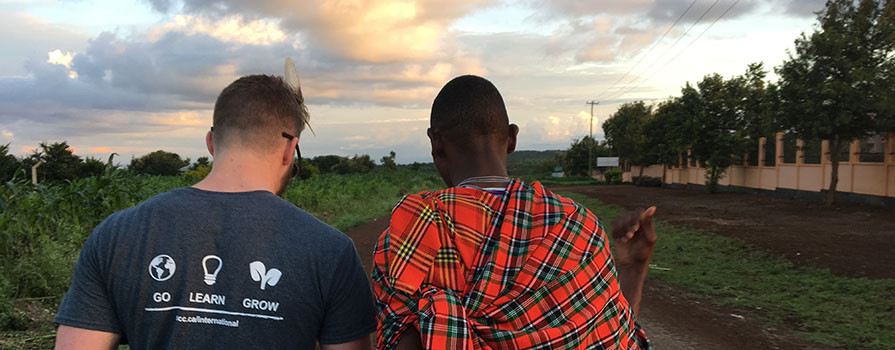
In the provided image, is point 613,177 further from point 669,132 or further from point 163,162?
point 163,162

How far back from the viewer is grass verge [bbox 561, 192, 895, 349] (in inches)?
260

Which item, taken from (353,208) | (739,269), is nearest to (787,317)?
(739,269)

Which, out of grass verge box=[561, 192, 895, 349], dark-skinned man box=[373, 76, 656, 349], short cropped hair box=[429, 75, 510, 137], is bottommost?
grass verge box=[561, 192, 895, 349]

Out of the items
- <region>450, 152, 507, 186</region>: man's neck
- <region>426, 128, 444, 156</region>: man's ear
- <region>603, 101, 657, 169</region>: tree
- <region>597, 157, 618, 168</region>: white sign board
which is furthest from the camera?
<region>597, 157, 618, 168</region>: white sign board

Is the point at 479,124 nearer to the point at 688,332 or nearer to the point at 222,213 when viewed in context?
the point at 222,213

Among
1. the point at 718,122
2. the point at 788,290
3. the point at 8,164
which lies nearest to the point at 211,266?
the point at 788,290

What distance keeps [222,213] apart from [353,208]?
68.5ft

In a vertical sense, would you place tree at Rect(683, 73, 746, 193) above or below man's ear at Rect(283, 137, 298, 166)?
above

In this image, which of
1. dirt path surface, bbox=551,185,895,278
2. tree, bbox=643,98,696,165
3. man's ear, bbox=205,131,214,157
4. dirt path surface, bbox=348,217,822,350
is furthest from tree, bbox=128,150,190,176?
man's ear, bbox=205,131,214,157

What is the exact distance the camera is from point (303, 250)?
1.67 metres

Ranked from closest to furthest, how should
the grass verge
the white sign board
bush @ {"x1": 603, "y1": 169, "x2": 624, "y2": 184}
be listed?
the grass verge → bush @ {"x1": 603, "y1": 169, "x2": 624, "y2": 184} → the white sign board

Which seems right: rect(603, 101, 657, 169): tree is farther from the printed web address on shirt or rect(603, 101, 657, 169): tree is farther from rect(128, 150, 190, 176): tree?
the printed web address on shirt

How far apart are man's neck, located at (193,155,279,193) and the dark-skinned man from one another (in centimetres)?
41

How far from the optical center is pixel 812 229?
50.2ft
